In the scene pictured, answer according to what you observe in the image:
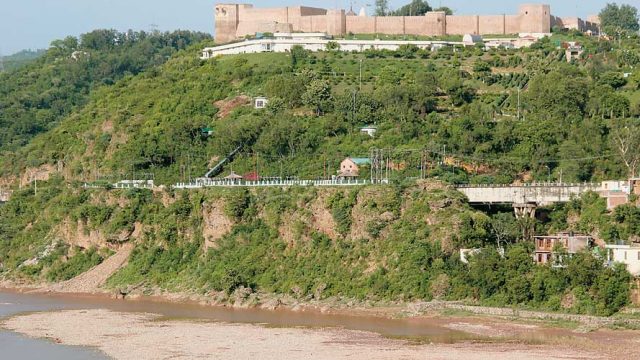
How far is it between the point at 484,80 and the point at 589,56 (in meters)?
7.35

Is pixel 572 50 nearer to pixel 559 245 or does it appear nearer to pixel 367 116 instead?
pixel 367 116

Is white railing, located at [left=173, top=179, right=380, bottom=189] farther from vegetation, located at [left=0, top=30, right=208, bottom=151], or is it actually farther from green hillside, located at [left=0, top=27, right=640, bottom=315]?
vegetation, located at [left=0, top=30, right=208, bottom=151]

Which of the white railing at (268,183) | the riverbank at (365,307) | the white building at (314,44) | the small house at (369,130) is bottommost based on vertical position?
the riverbank at (365,307)

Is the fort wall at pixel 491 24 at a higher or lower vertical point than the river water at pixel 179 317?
higher

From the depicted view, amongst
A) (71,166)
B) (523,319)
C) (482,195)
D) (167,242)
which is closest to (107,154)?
(71,166)

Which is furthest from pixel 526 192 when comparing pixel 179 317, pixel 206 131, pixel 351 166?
pixel 206 131

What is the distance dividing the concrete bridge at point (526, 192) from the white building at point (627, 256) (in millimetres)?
6065

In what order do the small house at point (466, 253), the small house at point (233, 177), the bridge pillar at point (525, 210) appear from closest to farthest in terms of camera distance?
the small house at point (466, 253)
the bridge pillar at point (525, 210)
the small house at point (233, 177)

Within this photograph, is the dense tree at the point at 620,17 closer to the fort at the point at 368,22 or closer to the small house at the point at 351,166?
the fort at the point at 368,22

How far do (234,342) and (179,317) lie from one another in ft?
28.0

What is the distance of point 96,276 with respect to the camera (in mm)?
78000

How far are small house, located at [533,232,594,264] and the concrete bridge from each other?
3.25 m

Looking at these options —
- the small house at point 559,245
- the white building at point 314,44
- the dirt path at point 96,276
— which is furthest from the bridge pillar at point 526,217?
the white building at point 314,44

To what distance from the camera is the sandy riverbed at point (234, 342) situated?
54.6m
